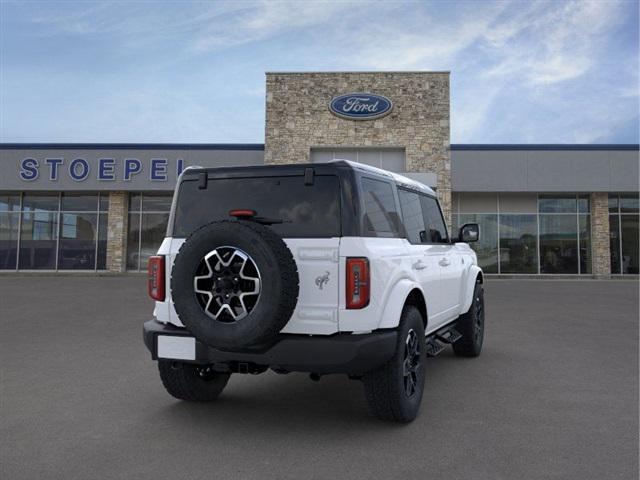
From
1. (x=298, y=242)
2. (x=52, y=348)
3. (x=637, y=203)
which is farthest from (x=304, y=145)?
(x=298, y=242)

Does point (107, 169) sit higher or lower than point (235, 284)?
higher

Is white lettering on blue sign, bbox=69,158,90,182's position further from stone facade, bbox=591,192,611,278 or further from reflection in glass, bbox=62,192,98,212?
stone facade, bbox=591,192,611,278

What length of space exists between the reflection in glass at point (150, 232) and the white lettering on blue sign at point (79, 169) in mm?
3088

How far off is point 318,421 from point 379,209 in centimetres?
174

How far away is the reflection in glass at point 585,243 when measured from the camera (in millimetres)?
23766

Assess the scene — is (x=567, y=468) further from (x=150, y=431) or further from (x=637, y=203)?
(x=637, y=203)

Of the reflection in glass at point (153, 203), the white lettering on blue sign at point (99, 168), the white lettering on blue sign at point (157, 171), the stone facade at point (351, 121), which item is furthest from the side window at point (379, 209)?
the reflection in glass at point (153, 203)

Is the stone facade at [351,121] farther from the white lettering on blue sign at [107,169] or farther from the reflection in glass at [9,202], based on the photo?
the reflection in glass at [9,202]

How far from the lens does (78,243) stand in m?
24.5

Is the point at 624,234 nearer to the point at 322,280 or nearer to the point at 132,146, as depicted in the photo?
the point at 132,146

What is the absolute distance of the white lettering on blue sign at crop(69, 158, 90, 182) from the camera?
23516 mm

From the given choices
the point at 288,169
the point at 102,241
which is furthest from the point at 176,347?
the point at 102,241

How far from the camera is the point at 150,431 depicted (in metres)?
3.95

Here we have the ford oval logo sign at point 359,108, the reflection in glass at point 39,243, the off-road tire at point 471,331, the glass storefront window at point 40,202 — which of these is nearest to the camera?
the off-road tire at point 471,331
